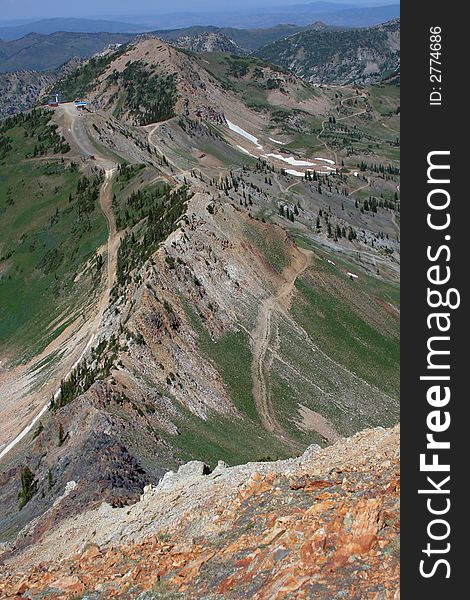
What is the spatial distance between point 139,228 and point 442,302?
66549 millimetres

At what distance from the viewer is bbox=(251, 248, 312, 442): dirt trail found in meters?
53.2

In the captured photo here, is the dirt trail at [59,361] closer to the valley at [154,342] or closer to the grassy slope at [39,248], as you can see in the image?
the valley at [154,342]

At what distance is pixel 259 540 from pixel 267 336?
1842 inches

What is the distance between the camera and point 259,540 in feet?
57.9

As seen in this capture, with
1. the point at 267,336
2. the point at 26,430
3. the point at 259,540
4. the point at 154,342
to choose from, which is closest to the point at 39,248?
the point at 267,336

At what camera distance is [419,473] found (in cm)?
1352

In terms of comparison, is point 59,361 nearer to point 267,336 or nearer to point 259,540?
point 267,336

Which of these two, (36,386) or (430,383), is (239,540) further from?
(36,386)

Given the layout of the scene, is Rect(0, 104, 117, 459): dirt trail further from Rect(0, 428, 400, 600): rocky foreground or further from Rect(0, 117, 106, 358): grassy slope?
Rect(0, 428, 400, 600): rocky foreground

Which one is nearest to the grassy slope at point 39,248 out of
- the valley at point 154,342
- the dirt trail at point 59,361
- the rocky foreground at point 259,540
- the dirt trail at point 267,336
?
the valley at point 154,342

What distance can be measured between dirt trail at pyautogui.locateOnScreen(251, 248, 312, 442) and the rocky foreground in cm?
2609

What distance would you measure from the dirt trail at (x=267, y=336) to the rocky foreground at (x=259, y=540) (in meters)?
26.1

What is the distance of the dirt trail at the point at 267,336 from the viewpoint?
175ft

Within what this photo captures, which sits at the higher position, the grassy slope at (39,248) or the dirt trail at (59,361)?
the grassy slope at (39,248)
